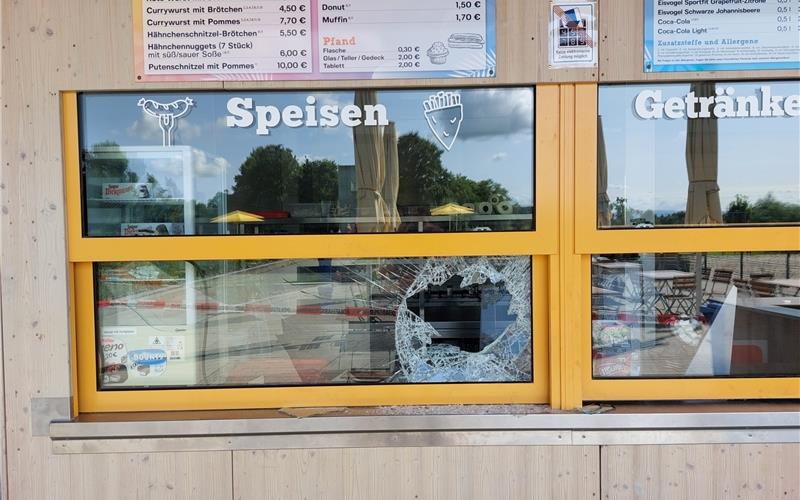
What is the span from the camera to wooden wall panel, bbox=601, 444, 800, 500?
2096 mm

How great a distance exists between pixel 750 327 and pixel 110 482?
302cm

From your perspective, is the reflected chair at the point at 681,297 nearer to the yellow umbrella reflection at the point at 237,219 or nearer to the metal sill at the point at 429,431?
the metal sill at the point at 429,431

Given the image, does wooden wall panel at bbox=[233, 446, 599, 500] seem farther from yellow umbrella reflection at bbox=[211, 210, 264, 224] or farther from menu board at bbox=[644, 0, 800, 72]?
menu board at bbox=[644, 0, 800, 72]

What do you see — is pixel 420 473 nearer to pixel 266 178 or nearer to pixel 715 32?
pixel 266 178

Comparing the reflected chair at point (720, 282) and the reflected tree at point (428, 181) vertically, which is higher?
the reflected tree at point (428, 181)

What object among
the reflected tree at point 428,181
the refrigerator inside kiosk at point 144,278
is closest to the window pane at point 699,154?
the reflected tree at point 428,181

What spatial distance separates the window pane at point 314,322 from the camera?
223 cm

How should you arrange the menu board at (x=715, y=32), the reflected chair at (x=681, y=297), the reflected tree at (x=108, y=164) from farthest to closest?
the reflected chair at (x=681, y=297), the reflected tree at (x=108, y=164), the menu board at (x=715, y=32)

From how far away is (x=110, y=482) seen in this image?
210cm

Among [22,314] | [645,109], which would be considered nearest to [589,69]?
[645,109]

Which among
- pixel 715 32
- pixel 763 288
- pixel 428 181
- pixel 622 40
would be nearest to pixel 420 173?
pixel 428 181

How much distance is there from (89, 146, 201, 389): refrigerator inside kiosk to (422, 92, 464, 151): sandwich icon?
43.7 inches

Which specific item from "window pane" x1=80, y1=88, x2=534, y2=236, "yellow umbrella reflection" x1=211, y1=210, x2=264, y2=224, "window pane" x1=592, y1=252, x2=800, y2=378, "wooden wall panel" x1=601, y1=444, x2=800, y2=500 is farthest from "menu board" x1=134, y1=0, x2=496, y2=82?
"wooden wall panel" x1=601, y1=444, x2=800, y2=500

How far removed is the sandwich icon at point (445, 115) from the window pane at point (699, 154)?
63 cm
